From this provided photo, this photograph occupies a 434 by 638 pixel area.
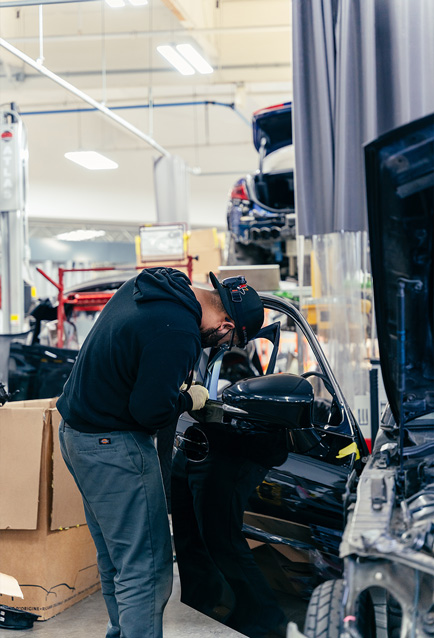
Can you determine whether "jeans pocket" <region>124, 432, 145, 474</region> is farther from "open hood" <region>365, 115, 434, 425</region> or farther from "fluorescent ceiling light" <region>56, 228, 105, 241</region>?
"fluorescent ceiling light" <region>56, 228, 105, 241</region>

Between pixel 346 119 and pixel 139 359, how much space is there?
2.19 m

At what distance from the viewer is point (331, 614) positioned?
5.84 feet

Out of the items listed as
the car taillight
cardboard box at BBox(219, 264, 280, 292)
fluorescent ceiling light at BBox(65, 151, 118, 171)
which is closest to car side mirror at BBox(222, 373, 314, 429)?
cardboard box at BBox(219, 264, 280, 292)

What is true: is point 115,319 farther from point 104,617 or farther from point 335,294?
point 335,294

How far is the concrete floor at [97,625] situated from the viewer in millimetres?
3357

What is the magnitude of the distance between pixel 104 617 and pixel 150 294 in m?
1.96

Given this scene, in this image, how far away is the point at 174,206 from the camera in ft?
38.9

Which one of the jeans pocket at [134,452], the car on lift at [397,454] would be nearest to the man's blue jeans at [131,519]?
the jeans pocket at [134,452]

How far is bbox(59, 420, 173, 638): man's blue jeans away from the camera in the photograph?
248cm

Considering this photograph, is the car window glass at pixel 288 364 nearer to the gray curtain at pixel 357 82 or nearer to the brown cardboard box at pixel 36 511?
the gray curtain at pixel 357 82

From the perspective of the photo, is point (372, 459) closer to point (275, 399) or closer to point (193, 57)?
point (275, 399)

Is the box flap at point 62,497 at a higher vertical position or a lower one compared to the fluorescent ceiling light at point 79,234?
lower

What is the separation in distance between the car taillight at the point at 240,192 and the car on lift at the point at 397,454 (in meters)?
5.26

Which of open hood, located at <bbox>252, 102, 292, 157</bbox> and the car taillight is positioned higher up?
open hood, located at <bbox>252, 102, 292, 157</bbox>
